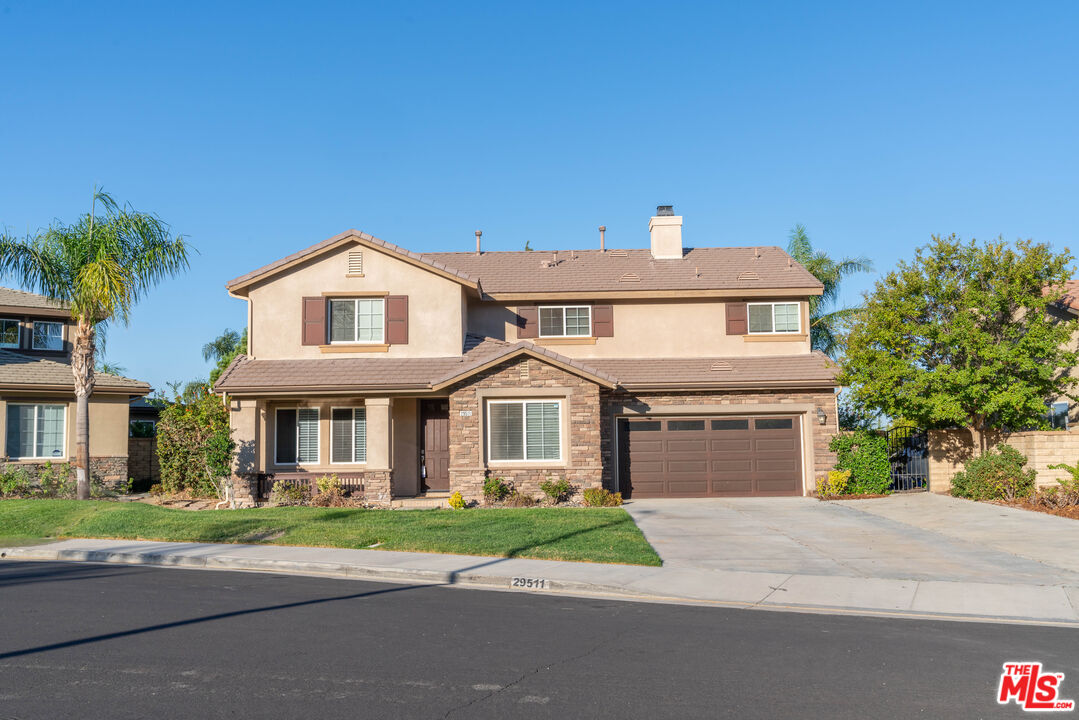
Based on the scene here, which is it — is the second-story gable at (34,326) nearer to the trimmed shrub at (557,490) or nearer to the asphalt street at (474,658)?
the trimmed shrub at (557,490)

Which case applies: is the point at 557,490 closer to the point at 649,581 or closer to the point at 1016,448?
the point at 649,581

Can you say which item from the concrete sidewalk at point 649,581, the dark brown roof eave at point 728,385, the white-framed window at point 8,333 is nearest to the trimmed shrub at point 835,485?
the dark brown roof eave at point 728,385

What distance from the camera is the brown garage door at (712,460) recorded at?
23.6 m

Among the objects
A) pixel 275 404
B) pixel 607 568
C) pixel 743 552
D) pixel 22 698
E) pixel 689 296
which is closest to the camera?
pixel 22 698

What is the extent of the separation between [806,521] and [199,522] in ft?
40.4

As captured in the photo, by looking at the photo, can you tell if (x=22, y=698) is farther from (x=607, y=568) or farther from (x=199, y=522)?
(x=199, y=522)

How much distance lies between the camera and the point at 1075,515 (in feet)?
59.0

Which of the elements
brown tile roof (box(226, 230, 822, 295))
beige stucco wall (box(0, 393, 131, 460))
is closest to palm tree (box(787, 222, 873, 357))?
brown tile roof (box(226, 230, 822, 295))

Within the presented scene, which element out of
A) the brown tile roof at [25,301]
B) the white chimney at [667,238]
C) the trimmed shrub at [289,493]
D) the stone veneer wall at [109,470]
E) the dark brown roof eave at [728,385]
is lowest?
the trimmed shrub at [289,493]

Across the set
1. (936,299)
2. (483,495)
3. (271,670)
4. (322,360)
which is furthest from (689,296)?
(271,670)

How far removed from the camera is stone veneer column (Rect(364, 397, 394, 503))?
22078mm

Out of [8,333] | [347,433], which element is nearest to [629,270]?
[347,433]

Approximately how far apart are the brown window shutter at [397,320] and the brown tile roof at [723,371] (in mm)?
5378

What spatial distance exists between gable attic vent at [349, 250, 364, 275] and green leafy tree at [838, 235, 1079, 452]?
42.0ft
